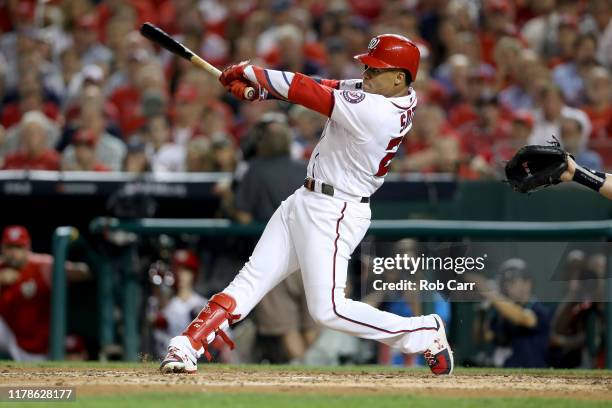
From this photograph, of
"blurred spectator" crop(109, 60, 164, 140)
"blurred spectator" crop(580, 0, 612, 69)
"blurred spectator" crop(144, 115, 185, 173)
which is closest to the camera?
"blurred spectator" crop(144, 115, 185, 173)

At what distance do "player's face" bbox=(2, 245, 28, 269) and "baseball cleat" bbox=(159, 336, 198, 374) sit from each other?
3.03 meters

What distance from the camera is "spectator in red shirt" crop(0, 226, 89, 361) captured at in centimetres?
835

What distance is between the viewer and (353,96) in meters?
5.54

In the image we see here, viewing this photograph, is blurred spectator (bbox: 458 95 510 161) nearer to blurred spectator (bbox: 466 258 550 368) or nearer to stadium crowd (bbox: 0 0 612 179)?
stadium crowd (bbox: 0 0 612 179)

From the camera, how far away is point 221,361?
7.91 metres

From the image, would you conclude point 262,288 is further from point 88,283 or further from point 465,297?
point 88,283

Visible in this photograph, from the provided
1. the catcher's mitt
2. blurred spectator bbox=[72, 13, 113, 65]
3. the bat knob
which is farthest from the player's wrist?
blurred spectator bbox=[72, 13, 113, 65]

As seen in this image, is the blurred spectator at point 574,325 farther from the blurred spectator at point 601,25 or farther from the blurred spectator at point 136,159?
the blurred spectator at point 601,25

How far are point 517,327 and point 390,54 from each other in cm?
240

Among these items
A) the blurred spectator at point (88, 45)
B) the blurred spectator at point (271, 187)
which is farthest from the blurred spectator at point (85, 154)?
the blurred spectator at point (88, 45)

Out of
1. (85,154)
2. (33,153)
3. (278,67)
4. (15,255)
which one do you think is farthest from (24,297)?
(278,67)

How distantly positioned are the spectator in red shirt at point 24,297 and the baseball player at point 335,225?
2.84 m

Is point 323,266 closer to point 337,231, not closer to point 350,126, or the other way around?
point 337,231

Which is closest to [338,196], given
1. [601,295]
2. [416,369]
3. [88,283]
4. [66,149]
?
[416,369]
